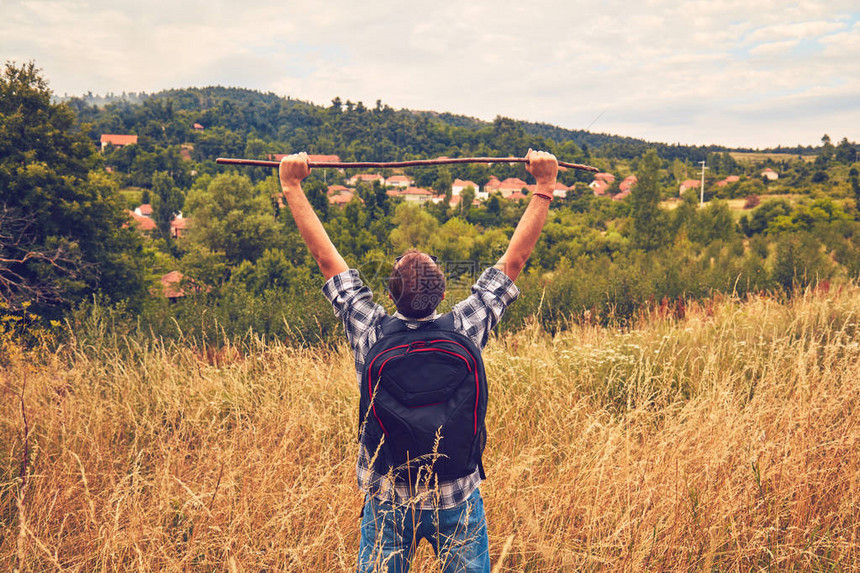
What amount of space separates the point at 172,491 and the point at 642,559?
221cm

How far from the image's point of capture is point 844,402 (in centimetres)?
277

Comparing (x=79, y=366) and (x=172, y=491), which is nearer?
(x=172, y=491)

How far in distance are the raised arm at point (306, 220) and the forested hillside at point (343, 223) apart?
1461 mm

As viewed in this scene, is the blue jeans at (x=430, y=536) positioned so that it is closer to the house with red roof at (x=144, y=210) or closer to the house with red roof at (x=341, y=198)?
the house with red roof at (x=341, y=198)

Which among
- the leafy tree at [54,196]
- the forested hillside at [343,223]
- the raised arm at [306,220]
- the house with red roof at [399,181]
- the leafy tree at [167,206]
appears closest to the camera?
the raised arm at [306,220]

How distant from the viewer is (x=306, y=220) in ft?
5.72

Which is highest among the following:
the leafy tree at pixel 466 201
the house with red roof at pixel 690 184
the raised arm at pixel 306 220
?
the house with red roof at pixel 690 184

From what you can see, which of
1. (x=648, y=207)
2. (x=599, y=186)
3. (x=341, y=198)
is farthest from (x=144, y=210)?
(x=599, y=186)

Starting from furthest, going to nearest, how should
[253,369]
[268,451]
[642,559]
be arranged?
[253,369]
[268,451]
[642,559]

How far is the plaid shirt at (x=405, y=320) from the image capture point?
5.04 ft

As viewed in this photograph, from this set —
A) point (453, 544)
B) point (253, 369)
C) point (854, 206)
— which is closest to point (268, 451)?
point (453, 544)

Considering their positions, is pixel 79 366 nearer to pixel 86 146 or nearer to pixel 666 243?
pixel 86 146

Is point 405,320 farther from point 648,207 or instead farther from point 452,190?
point 452,190

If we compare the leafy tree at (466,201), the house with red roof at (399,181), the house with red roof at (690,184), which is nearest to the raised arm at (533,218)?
the leafy tree at (466,201)
